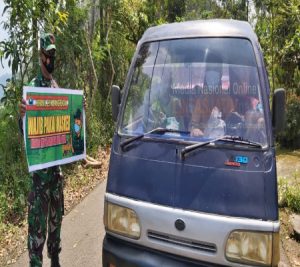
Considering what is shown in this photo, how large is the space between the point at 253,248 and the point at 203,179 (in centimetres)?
55

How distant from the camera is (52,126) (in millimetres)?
3639

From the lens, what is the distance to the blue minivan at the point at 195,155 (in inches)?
104

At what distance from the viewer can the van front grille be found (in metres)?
2.67

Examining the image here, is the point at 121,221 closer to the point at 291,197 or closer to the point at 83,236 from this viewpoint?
the point at 83,236

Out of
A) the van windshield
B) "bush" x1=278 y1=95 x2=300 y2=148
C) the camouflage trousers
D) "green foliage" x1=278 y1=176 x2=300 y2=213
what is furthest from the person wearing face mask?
"bush" x1=278 y1=95 x2=300 y2=148

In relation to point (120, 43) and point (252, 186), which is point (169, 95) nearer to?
point (252, 186)

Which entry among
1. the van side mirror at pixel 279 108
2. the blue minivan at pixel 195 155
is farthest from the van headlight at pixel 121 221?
the van side mirror at pixel 279 108

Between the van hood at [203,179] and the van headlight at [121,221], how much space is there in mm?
119

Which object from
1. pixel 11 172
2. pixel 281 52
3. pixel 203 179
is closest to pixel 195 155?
pixel 203 179

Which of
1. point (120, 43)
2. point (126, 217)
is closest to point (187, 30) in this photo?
point (126, 217)

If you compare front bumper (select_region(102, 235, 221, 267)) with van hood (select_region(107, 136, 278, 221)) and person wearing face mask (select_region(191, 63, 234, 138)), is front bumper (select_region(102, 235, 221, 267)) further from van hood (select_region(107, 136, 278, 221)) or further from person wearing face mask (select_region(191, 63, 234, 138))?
person wearing face mask (select_region(191, 63, 234, 138))

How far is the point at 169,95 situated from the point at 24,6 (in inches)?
137

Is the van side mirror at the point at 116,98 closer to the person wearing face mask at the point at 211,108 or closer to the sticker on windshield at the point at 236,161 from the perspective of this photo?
the person wearing face mask at the point at 211,108

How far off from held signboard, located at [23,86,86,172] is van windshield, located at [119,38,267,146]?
0.71m
